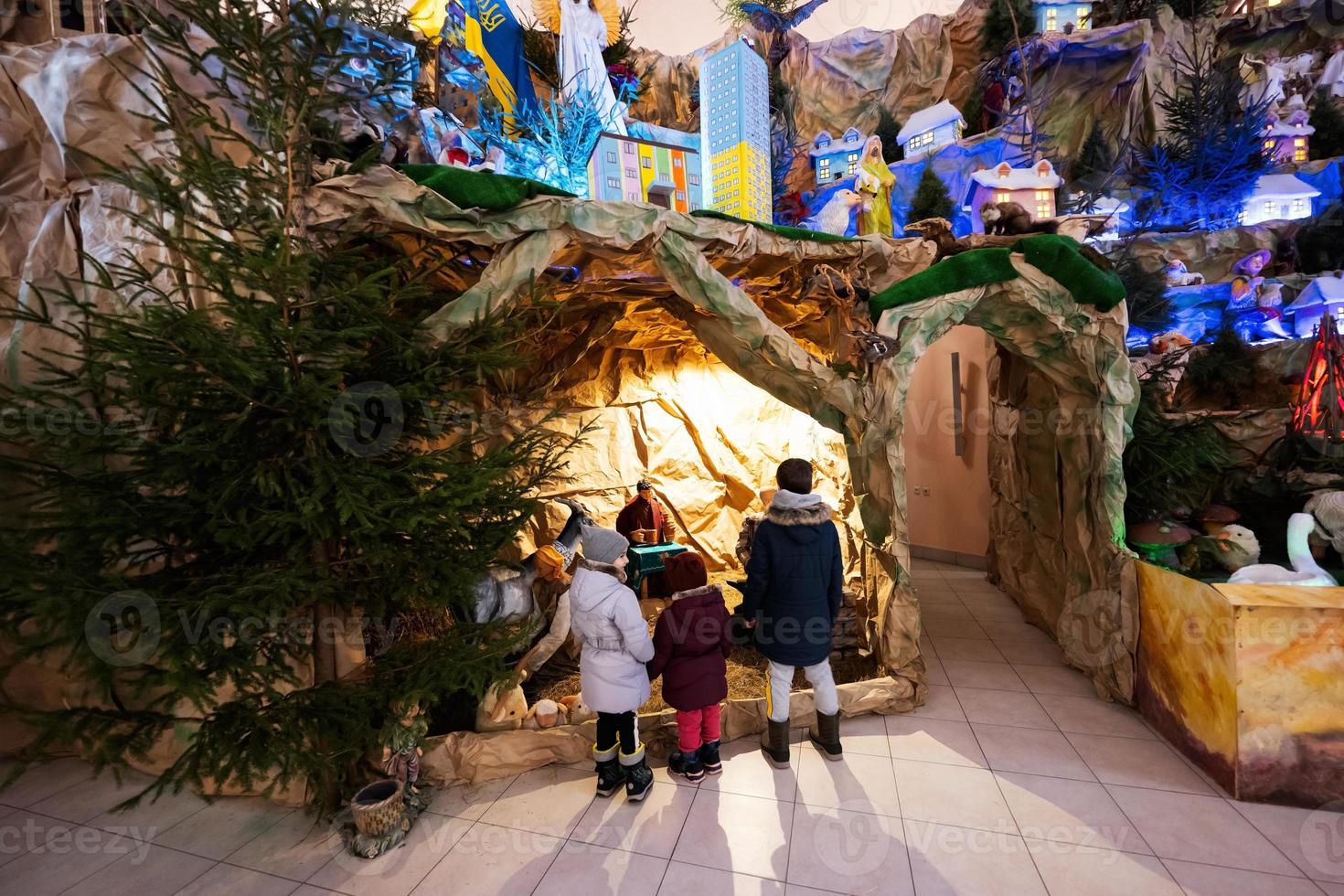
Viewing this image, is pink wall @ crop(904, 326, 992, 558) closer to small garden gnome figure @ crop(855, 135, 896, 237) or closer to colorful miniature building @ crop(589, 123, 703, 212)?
small garden gnome figure @ crop(855, 135, 896, 237)

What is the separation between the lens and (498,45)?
4246 mm

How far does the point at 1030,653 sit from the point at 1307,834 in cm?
176

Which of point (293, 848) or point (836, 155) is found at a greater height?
point (836, 155)

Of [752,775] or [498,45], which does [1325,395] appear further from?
[498,45]

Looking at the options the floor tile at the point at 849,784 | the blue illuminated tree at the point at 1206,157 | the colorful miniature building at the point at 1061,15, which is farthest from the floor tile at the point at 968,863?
the colorful miniature building at the point at 1061,15

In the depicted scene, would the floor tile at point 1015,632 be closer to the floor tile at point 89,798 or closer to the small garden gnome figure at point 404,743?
the small garden gnome figure at point 404,743

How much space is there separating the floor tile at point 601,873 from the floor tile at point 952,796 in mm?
1142

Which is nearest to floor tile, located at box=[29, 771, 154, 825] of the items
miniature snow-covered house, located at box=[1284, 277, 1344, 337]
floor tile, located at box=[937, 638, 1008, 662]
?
floor tile, located at box=[937, 638, 1008, 662]

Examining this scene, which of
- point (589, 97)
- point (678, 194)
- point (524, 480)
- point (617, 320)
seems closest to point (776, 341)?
point (678, 194)

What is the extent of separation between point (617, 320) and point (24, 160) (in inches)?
140

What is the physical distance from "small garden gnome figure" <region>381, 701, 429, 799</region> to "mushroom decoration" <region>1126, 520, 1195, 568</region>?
13.9 ft

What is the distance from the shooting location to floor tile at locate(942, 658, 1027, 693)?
3518 millimetres

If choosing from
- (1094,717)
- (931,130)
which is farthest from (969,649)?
(931,130)

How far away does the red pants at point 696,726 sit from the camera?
2.66 metres
